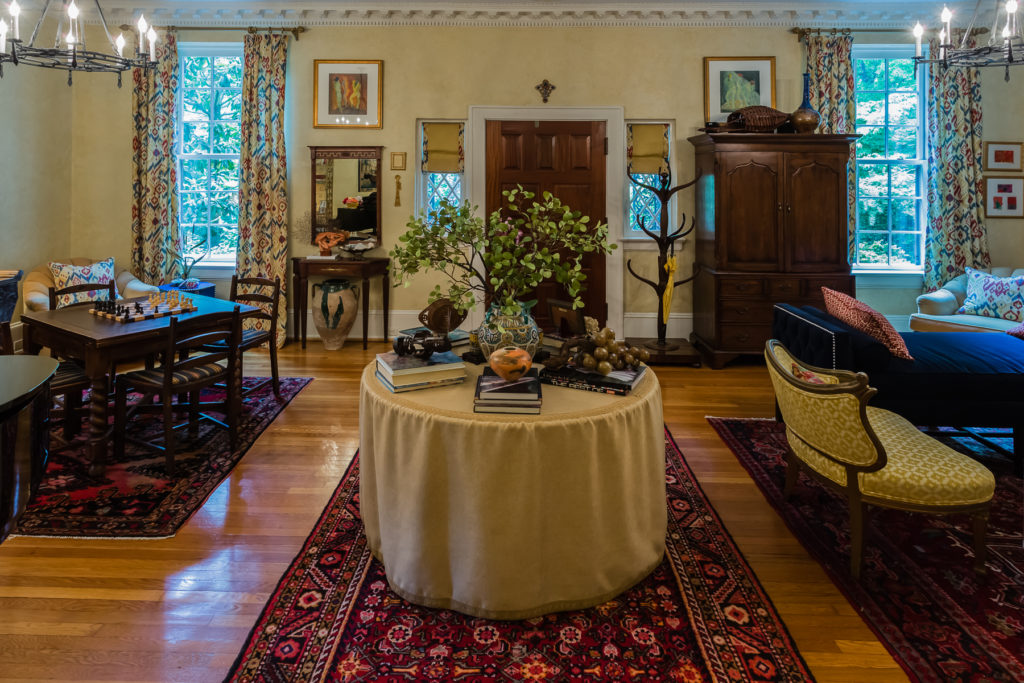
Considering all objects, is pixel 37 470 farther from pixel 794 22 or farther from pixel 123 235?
pixel 794 22

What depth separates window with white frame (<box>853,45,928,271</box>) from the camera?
21.3ft

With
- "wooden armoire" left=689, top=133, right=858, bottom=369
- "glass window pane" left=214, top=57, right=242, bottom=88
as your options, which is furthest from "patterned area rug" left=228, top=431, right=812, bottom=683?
"glass window pane" left=214, top=57, right=242, bottom=88

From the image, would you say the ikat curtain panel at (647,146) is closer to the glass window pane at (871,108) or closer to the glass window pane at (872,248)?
the glass window pane at (871,108)

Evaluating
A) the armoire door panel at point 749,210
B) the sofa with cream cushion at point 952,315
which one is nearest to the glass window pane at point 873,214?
the sofa with cream cushion at point 952,315

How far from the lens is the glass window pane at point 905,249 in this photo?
6613 mm

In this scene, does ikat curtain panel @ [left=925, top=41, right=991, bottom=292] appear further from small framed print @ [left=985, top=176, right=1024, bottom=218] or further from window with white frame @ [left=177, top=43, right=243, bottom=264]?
window with white frame @ [left=177, top=43, right=243, bottom=264]

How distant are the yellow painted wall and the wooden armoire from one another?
20.6ft

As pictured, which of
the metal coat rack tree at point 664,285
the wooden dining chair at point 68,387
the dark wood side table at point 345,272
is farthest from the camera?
the dark wood side table at point 345,272

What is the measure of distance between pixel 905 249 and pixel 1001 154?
1.25 m

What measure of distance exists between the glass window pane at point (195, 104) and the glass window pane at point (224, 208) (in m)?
0.84

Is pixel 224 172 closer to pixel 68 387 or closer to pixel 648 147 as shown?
pixel 68 387

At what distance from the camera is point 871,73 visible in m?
6.51

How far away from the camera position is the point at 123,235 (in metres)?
6.51

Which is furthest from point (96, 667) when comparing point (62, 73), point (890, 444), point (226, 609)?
point (62, 73)
